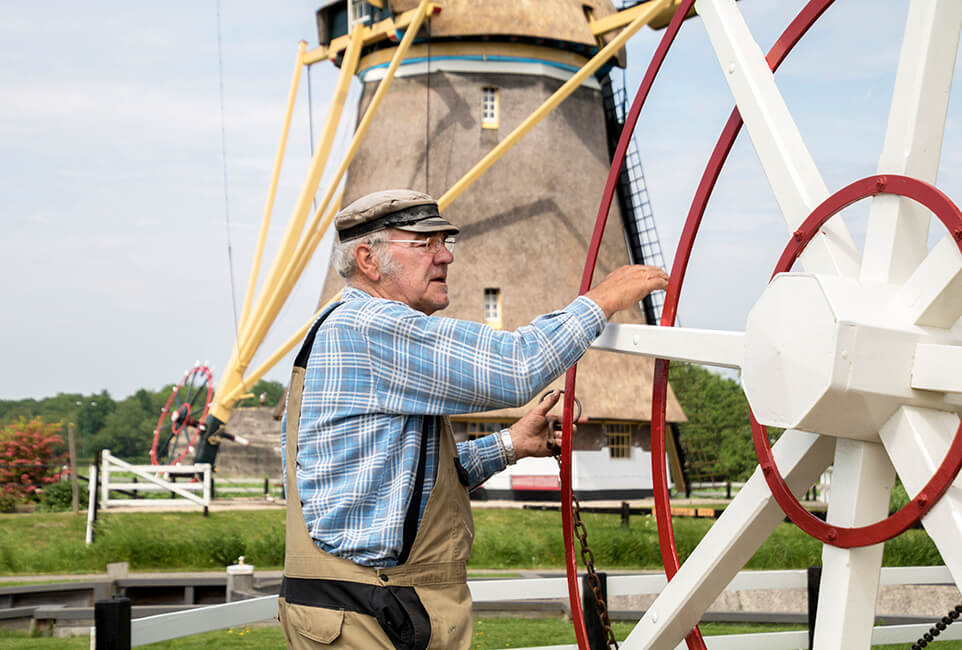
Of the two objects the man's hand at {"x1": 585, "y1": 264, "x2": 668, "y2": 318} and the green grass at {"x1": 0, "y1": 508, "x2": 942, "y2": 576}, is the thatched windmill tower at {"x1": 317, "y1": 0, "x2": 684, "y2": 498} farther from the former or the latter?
the man's hand at {"x1": 585, "y1": 264, "x2": 668, "y2": 318}

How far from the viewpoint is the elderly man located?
7.11 ft

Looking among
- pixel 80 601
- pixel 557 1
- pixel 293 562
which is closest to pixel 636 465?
pixel 557 1

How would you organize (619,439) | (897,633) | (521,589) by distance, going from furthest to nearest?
(619,439) → (897,633) → (521,589)

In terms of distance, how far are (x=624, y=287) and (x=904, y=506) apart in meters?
0.78

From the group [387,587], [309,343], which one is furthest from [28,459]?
[387,587]

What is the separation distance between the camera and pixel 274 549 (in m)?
11.7

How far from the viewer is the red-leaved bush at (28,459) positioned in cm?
1711

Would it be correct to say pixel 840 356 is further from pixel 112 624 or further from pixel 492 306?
pixel 492 306

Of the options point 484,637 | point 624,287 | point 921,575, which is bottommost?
point 484,637

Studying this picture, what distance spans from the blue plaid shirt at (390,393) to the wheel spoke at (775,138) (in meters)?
0.49

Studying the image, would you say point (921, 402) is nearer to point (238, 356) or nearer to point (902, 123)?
point (902, 123)

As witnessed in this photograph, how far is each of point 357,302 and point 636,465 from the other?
17.2 metres

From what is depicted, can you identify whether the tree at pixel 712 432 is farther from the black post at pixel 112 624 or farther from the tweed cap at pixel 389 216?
the tweed cap at pixel 389 216

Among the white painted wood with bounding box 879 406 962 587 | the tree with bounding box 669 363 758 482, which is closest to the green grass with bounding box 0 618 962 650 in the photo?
the white painted wood with bounding box 879 406 962 587
